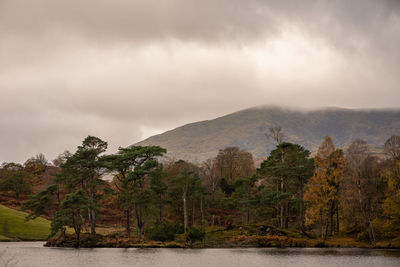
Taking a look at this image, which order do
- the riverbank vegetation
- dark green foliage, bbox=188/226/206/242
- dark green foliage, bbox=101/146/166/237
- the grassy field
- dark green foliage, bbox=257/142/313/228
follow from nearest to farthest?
the riverbank vegetation → dark green foliage, bbox=188/226/206/242 → dark green foliage, bbox=101/146/166/237 → dark green foliage, bbox=257/142/313/228 → the grassy field

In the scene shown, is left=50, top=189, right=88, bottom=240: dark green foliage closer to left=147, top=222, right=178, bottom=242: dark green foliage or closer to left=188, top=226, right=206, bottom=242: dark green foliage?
left=147, top=222, right=178, bottom=242: dark green foliage

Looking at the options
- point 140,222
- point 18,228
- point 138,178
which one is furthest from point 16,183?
point 138,178

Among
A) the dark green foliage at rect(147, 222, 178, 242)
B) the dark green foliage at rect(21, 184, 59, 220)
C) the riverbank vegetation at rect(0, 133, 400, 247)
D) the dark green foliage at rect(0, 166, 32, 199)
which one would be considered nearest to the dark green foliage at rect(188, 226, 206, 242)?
the riverbank vegetation at rect(0, 133, 400, 247)

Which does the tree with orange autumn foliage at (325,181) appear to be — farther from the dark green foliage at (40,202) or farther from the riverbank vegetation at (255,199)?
the dark green foliage at (40,202)

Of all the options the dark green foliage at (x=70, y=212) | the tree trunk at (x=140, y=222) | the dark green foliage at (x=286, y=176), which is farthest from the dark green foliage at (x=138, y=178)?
the dark green foliage at (x=286, y=176)

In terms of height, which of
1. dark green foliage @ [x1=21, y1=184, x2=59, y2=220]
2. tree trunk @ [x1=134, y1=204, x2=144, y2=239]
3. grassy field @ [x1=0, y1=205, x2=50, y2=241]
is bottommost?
grassy field @ [x1=0, y1=205, x2=50, y2=241]

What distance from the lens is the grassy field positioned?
277 ft

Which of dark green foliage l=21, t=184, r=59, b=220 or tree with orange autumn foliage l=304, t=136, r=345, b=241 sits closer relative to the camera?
tree with orange autumn foliage l=304, t=136, r=345, b=241

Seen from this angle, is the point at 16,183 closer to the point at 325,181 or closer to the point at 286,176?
the point at 286,176

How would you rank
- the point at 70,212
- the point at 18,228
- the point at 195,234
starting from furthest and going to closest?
the point at 18,228 → the point at 195,234 → the point at 70,212

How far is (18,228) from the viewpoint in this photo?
8862 cm

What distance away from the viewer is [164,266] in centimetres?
3975

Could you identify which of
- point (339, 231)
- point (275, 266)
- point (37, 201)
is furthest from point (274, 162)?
point (37, 201)

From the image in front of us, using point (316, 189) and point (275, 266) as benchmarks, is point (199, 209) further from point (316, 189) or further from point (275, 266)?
point (275, 266)
